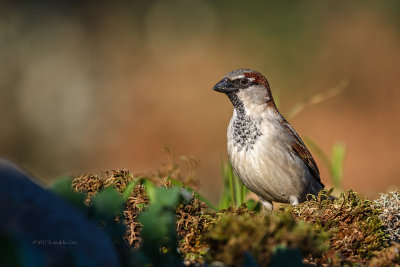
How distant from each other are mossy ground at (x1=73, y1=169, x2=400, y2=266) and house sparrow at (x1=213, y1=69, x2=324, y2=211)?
928mm

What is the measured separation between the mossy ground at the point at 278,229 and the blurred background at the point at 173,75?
194 inches

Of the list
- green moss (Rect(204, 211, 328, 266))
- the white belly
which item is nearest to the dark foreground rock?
green moss (Rect(204, 211, 328, 266))

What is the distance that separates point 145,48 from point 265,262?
8.84 m

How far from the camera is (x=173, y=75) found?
33.2 ft

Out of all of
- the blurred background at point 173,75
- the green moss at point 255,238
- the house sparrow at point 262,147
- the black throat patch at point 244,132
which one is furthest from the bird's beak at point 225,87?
the blurred background at point 173,75

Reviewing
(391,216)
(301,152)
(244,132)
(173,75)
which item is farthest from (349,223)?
(173,75)

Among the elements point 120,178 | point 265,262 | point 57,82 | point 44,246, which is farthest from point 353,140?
point 44,246

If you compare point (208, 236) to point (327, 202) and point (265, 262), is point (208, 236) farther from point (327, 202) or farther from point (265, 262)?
point (327, 202)

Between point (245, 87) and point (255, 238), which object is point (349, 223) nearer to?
point (255, 238)

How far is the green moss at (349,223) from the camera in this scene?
2768mm

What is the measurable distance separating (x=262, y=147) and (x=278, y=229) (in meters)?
2.35

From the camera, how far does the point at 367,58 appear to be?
9.24 metres

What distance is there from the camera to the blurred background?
8578 mm

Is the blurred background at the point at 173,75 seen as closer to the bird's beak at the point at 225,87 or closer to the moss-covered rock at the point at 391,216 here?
the bird's beak at the point at 225,87
